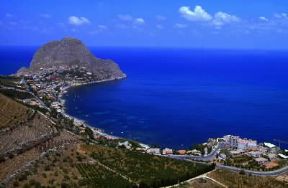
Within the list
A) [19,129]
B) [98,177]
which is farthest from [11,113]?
[98,177]

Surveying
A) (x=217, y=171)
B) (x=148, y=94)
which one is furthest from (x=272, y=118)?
(x=217, y=171)

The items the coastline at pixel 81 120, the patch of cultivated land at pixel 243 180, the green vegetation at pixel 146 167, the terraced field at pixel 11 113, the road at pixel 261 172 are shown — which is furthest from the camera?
the coastline at pixel 81 120

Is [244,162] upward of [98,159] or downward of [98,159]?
downward

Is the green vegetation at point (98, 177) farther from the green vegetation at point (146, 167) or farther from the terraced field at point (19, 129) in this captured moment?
the terraced field at point (19, 129)

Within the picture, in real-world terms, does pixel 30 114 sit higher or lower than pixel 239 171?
higher

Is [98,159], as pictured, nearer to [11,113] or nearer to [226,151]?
[11,113]

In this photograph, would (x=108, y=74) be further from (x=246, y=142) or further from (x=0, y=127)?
(x=0, y=127)

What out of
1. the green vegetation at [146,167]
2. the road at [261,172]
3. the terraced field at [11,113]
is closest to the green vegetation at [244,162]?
the road at [261,172]
